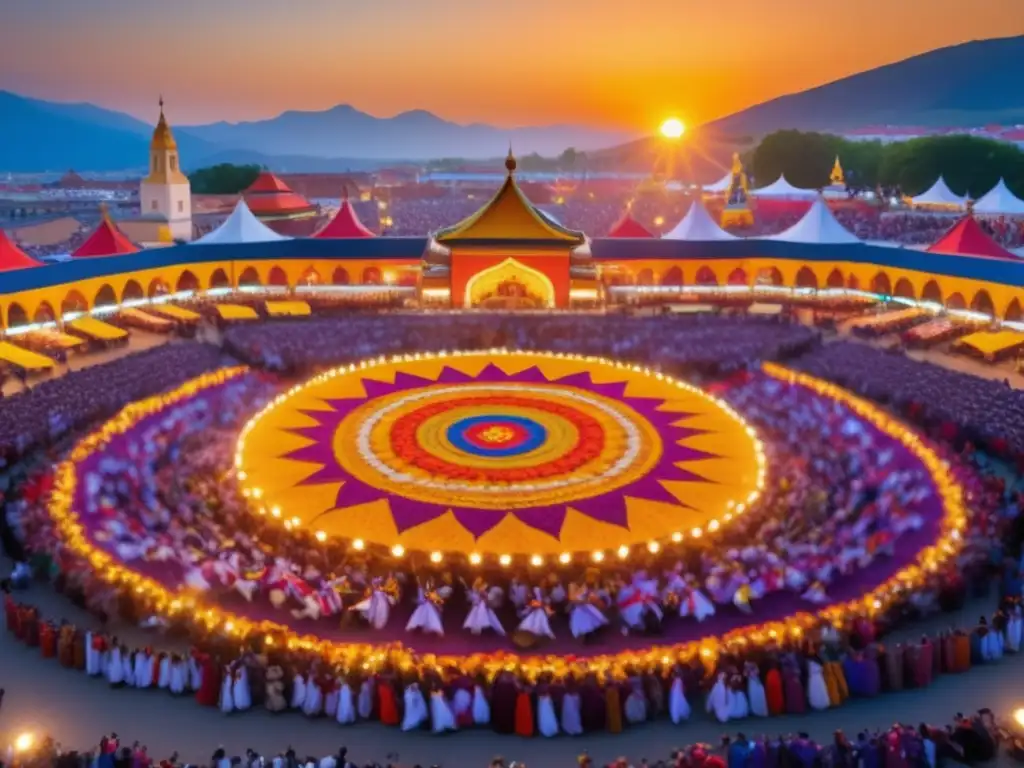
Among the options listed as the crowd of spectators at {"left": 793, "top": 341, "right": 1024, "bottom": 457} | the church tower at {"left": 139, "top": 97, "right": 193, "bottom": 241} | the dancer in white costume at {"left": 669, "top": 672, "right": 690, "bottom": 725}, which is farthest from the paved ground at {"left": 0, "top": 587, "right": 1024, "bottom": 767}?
the church tower at {"left": 139, "top": 97, "right": 193, "bottom": 241}

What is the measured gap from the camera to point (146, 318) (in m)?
33.2

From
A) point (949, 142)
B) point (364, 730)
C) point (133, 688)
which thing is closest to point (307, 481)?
point (133, 688)

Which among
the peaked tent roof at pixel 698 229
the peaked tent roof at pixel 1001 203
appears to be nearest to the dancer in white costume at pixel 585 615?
the peaked tent roof at pixel 698 229

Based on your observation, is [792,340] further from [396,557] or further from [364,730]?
[364,730]

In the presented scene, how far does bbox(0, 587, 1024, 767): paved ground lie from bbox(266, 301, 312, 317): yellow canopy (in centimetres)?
2331

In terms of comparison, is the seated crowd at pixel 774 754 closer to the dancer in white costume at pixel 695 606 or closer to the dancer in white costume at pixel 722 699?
the dancer in white costume at pixel 722 699

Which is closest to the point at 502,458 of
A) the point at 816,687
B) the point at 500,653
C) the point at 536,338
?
the point at 500,653

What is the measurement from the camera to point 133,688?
12250 mm

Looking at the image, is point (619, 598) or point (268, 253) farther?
point (268, 253)

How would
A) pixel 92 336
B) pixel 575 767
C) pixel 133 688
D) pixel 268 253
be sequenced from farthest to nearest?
pixel 268 253, pixel 92 336, pixel 133 688, pixel 575 767

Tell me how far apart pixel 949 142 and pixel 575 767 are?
2942 inches

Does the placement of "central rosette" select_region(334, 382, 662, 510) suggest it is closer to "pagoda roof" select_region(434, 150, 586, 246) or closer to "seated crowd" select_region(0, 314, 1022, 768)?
"seated crowd" select_region(0, 314, 1022, 768)

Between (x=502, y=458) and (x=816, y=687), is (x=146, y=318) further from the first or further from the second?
(x=816, y=687)

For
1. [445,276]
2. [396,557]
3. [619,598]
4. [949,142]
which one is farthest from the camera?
[949,142]
